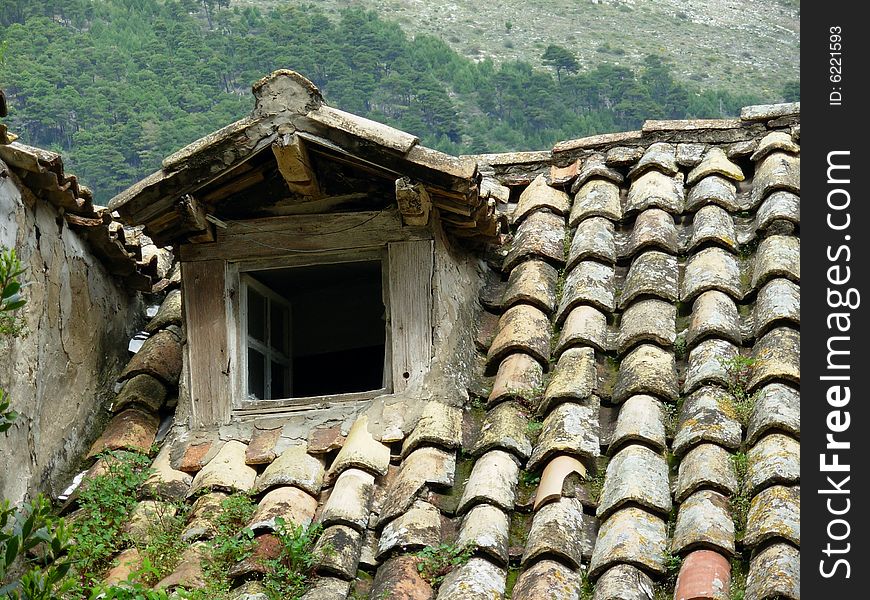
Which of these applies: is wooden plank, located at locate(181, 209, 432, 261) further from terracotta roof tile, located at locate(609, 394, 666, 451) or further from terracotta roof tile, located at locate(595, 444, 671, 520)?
terracotta roof tile, located at locate(595, 444, 671, 520)

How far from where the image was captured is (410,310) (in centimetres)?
581

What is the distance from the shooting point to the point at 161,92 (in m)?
29.8

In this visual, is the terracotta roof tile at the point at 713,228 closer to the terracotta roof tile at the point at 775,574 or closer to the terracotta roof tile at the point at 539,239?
the terracotta roof tile at the point at 539,239

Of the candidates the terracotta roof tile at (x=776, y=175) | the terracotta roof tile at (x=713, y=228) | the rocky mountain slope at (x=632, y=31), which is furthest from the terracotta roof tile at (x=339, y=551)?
the rocky mountain slope at (x=632, y=31)

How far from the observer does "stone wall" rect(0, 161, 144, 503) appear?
5.32m

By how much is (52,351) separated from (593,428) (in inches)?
96.5

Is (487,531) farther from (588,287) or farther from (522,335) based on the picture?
(588,287)

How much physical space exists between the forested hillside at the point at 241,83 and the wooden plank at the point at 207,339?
19022mm

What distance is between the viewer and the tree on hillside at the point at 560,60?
40.4 m

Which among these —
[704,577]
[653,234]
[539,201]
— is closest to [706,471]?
[704,577]

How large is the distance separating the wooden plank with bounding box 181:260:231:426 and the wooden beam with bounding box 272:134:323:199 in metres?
0.53

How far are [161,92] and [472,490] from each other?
86.8 feet

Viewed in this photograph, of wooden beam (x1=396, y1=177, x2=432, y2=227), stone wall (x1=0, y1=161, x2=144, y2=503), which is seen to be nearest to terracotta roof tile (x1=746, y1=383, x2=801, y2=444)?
wooden beam (x1=396, y1=177, x2=432, y2=227)
